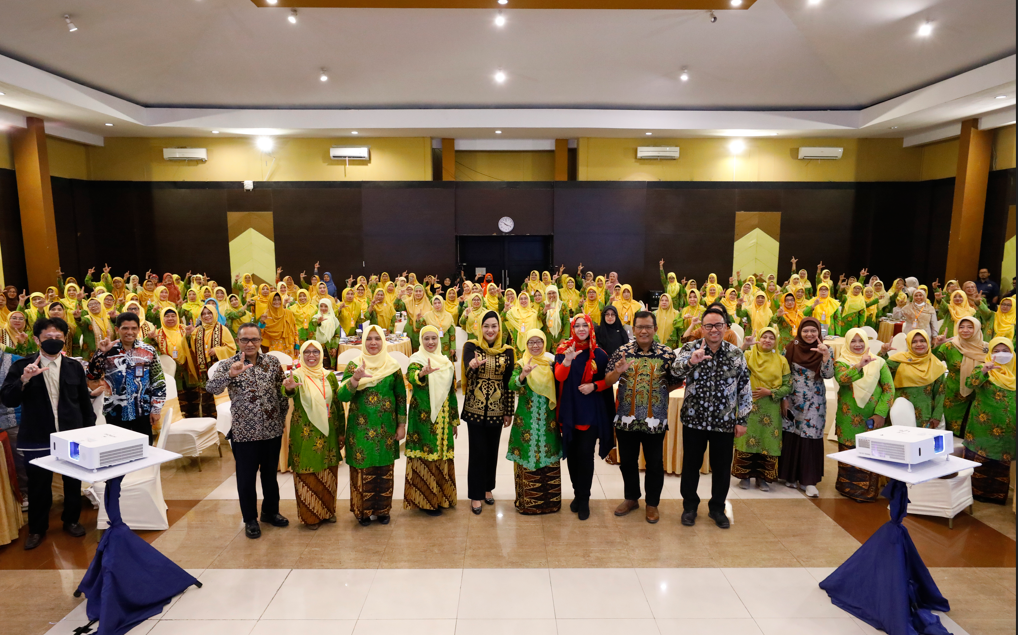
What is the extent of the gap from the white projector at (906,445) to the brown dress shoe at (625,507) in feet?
5.85

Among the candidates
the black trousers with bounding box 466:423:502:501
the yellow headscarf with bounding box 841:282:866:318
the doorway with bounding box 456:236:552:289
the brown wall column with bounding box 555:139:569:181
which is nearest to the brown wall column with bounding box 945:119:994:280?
the yellow headscarf with bounding box 841:282:866:318

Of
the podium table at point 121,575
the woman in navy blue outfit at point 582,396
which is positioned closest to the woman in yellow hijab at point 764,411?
the woman in navy blue outfit at point 582,396

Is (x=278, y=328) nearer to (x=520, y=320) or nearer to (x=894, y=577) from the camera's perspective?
(x=520, y=320)

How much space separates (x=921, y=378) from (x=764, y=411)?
52.8 inches

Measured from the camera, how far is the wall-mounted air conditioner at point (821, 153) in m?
15.1

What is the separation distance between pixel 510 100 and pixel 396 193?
3.98m

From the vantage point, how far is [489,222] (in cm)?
1538

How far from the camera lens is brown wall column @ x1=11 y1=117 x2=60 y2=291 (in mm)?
12531

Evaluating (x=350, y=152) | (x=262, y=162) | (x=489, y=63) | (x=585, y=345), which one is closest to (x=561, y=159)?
(x=489, y=63)

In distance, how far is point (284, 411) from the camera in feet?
13.8

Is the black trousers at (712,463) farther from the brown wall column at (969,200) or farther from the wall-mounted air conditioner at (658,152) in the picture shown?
the brown wall column at (969,200)

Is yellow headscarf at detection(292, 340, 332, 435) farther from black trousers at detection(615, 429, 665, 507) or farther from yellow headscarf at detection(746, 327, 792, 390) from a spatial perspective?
yellow headscarf at detection(746, 327, 792, 390)

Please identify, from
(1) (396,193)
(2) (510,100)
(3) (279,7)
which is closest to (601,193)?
(2) (510,100)

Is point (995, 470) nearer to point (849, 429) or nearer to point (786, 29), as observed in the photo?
point (849, 429)
